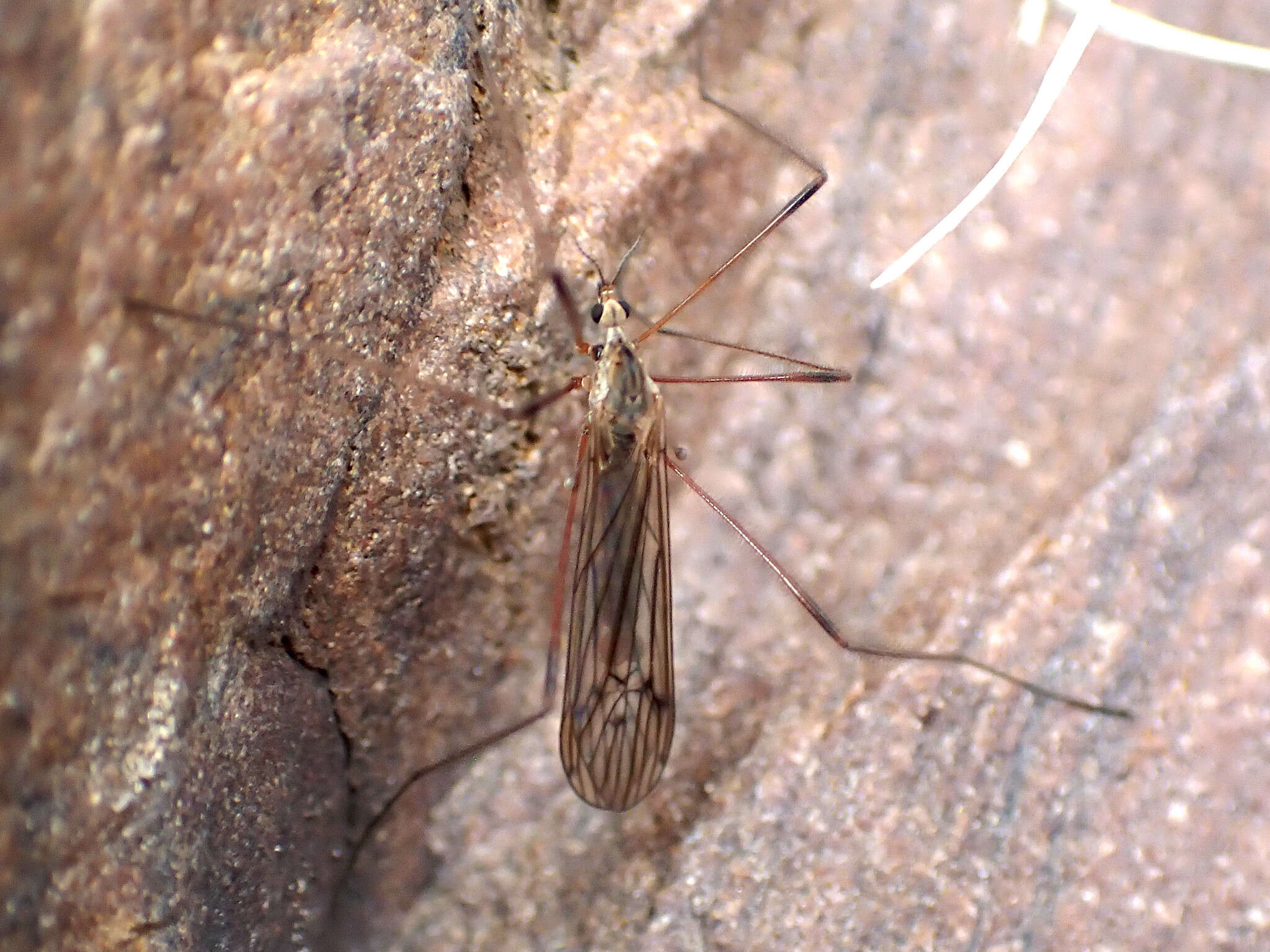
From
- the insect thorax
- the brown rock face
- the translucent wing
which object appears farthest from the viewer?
the insect thorax

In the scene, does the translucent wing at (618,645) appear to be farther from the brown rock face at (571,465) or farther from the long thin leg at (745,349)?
the long thin leg at (745,349)

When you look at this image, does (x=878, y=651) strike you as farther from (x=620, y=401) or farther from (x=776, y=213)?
(x=776, y=213)

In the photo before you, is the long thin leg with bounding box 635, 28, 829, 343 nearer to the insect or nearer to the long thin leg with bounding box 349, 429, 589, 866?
the insect

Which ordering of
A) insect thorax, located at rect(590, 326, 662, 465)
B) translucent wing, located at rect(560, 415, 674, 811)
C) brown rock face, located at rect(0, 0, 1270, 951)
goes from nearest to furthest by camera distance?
brown rock face, located at rect(0, 0, 1270, 951) < translucent wing, located at rect(560, 415, 674, 811) < insect thorax, located at rect(590, 326, 662, 465)

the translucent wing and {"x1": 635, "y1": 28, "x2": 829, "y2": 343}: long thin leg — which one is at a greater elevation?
{"x1": 635, "y1": 28, "x2": 829, "y2": 343}: long thin leg

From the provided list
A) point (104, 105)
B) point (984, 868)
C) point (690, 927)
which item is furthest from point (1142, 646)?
point (104, 105)

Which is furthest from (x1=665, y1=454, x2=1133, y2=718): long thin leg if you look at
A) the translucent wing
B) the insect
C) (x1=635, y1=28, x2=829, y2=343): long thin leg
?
(x1=635, y1=28, x2=829, y2=343): long thin leg

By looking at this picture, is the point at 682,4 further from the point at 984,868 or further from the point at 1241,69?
the point at 984,868

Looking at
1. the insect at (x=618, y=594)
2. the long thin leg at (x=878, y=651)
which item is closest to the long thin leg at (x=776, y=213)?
the insect at (x=618, y=594)
